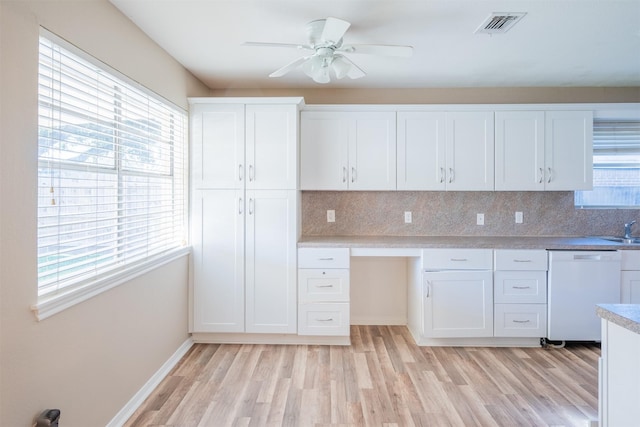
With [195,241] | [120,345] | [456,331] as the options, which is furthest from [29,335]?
[456,331]

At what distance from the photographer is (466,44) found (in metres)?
2.61

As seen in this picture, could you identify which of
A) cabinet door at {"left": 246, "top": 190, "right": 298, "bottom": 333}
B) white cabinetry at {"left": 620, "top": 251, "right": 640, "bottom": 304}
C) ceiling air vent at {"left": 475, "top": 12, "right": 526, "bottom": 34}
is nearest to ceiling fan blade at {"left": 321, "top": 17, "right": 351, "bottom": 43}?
ceiling air vent at {"left": 475, "top": 12, "right": 526, "bottom": 34}

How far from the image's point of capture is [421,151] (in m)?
3.43

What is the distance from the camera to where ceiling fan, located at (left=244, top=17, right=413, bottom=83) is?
207cm

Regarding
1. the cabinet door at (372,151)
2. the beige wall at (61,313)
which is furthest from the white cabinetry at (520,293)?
the beige wall at (61,313)

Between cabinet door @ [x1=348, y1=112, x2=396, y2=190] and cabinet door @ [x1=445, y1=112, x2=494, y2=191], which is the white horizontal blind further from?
cabinet door @ [x1=445, y1=112, x2=494, y2=191]

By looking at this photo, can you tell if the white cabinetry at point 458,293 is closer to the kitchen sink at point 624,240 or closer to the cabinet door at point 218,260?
the kitchen sink at point 624,240

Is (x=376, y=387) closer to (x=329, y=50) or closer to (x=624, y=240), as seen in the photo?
(x=329, y=50)

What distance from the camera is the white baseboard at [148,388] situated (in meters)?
2.10

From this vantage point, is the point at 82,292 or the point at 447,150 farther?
the point at 447,150

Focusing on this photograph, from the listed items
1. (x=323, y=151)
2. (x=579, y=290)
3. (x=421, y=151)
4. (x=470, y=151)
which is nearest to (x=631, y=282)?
(x=579, y=290)

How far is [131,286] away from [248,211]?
118 centimetres

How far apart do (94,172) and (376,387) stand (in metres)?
2.26

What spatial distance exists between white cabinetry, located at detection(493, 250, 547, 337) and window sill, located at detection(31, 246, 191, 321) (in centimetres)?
287
